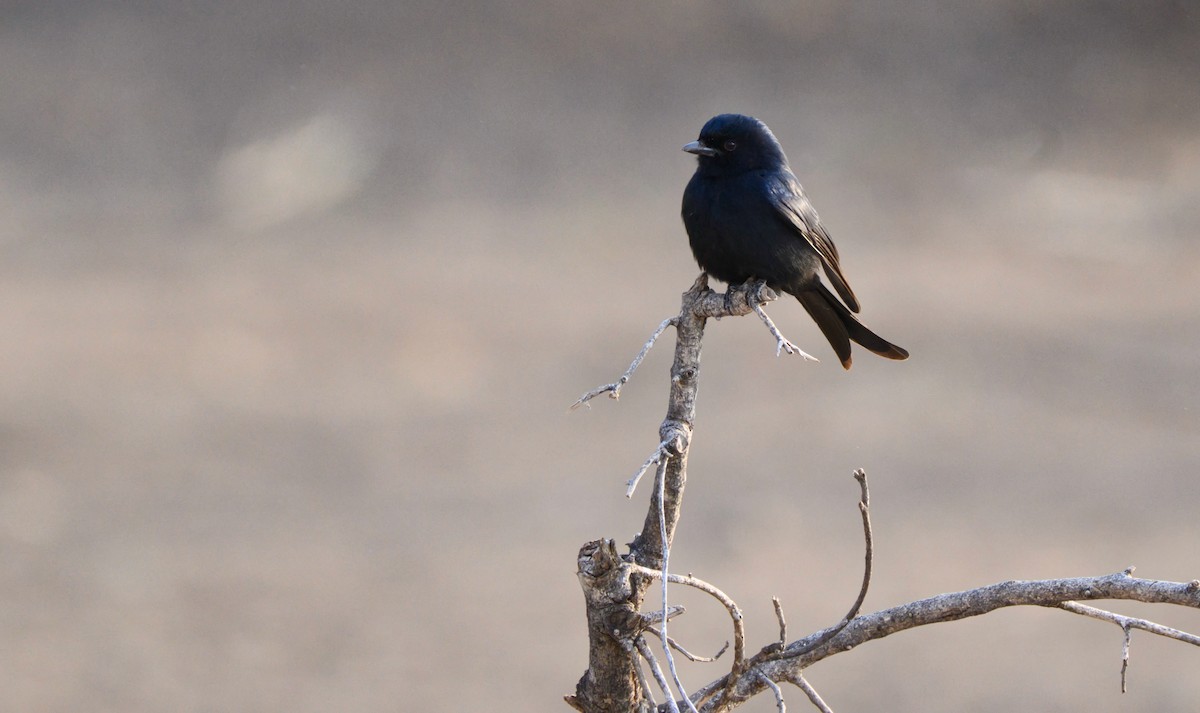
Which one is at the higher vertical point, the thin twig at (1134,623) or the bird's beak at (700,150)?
the bird's beak at (700,150)

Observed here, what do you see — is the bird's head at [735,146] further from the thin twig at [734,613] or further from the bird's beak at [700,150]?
the thin twig at [734,613]

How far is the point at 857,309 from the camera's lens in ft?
14.0

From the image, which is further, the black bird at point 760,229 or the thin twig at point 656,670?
the black bird at point 760,229

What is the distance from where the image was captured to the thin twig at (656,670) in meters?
2.24

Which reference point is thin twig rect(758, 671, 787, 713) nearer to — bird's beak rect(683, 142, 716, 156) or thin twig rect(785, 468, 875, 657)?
thin twig rect(785, 468, 875, 657)

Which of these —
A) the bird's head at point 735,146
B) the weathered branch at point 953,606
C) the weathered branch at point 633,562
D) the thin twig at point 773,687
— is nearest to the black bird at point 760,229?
the bird's head at point 735,146

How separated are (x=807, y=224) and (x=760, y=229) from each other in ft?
0.72

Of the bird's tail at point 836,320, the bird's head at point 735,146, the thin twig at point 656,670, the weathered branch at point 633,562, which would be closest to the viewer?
the thin twig at point 656,670

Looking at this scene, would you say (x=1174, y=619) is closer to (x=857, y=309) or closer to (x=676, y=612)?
(x=857, y=309)

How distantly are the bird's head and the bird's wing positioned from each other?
10 cm

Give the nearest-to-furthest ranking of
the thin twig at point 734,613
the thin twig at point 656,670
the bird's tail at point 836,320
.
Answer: the thin twig at point 656,670 < the thin twig at point 734,613 < the bird's tail at point 836,320

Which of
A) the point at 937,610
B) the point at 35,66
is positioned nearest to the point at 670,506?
the point at 937,610

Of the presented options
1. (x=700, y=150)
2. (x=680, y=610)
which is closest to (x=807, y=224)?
(x=700, y=150)

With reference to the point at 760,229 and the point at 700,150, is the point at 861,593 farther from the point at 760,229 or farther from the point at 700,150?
the point at 700,150
